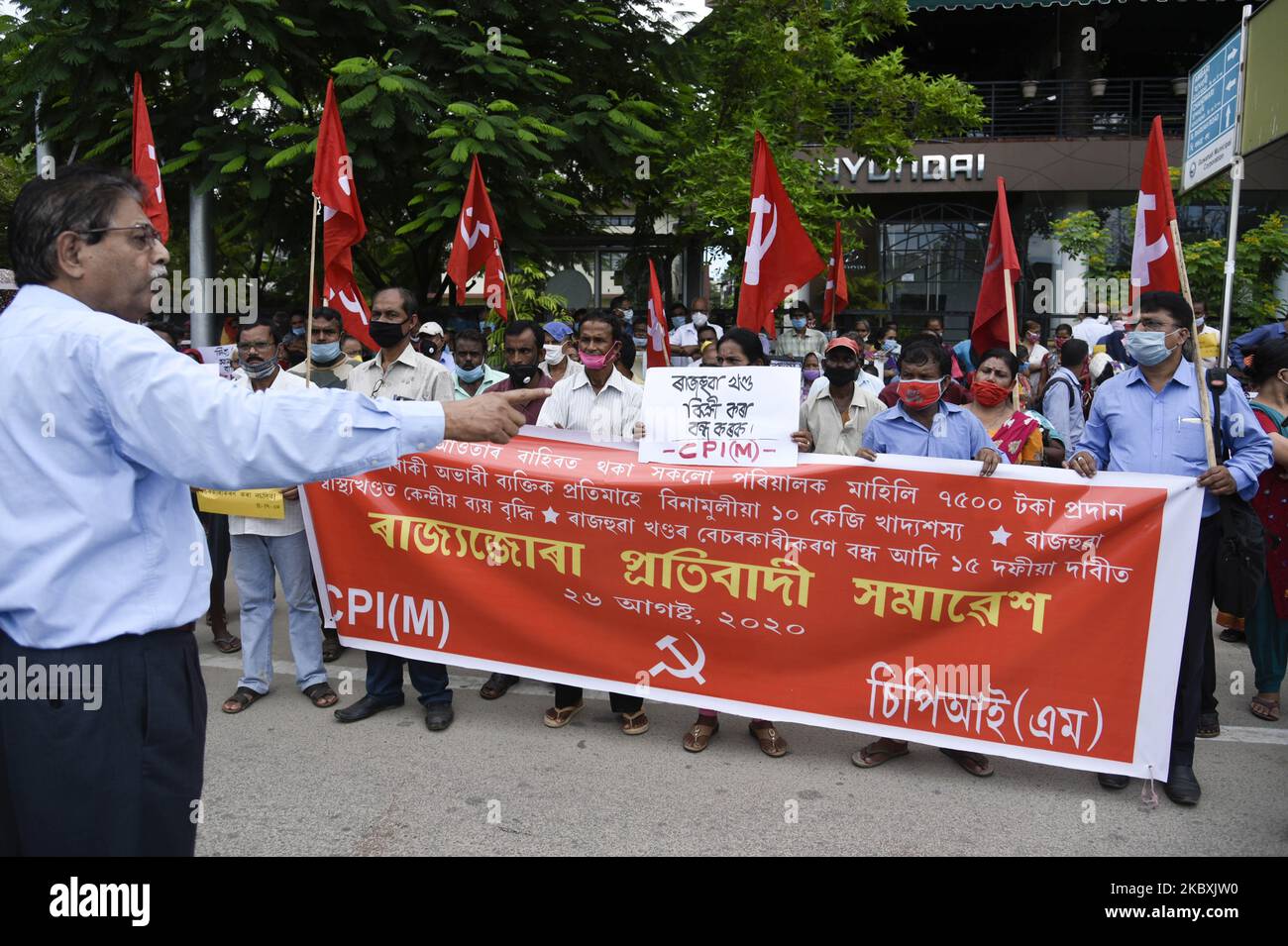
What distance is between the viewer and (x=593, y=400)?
525cm

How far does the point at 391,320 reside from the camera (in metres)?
5.45

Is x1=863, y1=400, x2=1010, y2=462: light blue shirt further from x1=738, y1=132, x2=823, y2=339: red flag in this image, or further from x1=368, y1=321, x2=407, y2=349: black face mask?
x1=368, y1=321, x2=407, y2=349: black face mask

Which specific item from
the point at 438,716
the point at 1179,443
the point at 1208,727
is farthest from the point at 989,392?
the point at 438,716

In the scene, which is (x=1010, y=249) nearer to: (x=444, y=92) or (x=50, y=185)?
(x=50, y=185)

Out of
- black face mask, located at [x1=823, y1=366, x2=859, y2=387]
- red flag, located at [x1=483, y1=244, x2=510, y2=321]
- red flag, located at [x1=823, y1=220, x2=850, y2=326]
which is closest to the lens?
black face mask, located at [x1=823, y1=366, x2=859, y2=387]

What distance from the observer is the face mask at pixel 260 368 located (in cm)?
→ 536

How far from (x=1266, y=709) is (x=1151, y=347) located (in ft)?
6.79

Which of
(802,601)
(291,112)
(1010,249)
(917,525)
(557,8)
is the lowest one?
(802,601)

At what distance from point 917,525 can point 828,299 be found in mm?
9093

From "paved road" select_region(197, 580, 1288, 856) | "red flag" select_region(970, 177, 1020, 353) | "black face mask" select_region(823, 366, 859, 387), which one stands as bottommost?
"paved road" select_region(197, 580, 1288, 856)

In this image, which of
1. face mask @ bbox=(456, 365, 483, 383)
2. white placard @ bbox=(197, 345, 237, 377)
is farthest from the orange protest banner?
white placard @ bbox=(197, 345, 237, 377)

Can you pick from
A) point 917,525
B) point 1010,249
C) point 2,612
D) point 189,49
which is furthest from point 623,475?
point 189,49

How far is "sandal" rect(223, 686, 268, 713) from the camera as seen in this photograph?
512 centimetres

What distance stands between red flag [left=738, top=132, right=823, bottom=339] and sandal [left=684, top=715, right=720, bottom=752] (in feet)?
7.71
